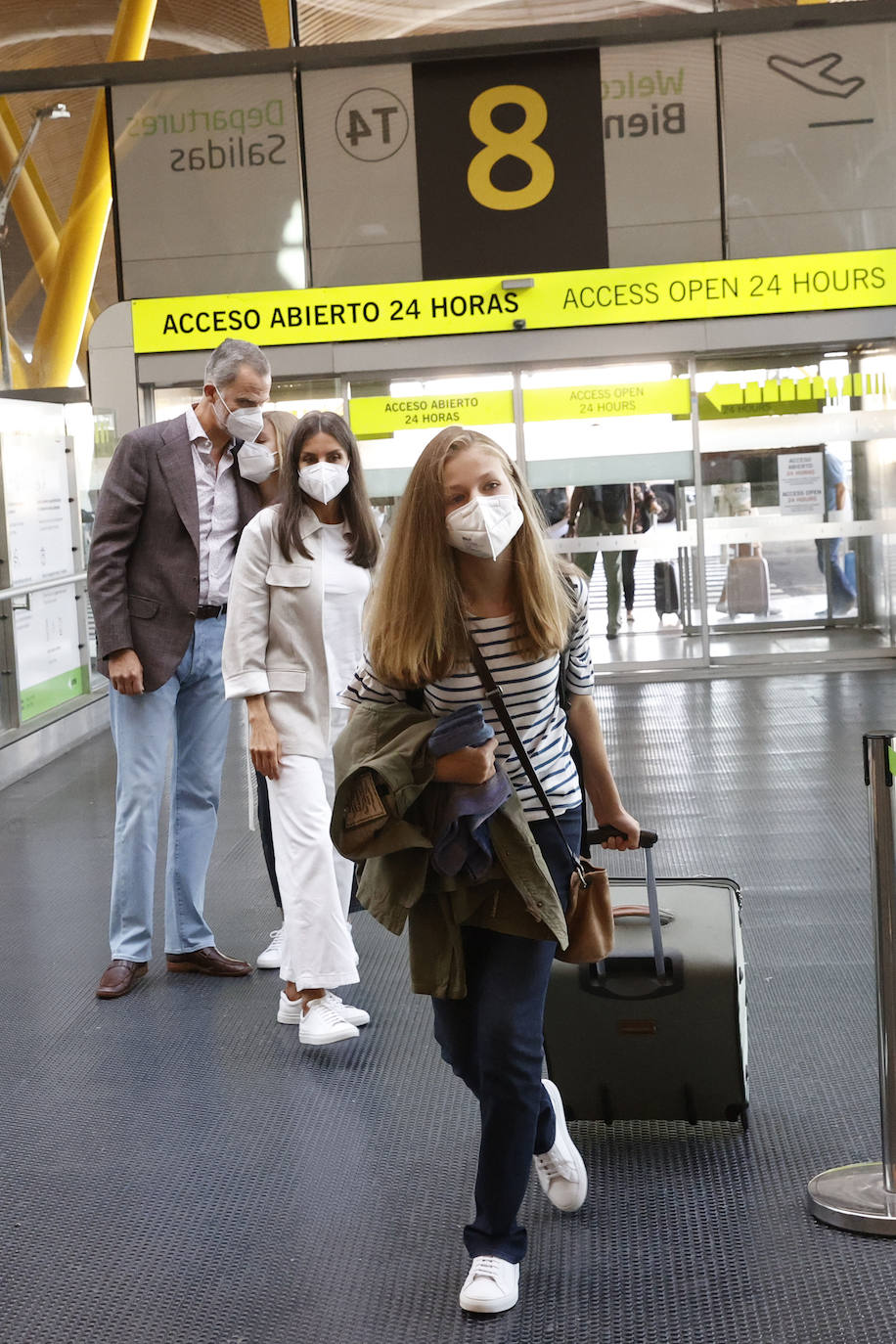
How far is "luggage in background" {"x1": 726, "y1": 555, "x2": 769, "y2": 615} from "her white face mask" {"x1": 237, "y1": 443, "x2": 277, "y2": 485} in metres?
8.31

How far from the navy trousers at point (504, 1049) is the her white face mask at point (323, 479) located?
1605 mm

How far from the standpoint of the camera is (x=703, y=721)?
31.9 ft

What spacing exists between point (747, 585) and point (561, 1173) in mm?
9908

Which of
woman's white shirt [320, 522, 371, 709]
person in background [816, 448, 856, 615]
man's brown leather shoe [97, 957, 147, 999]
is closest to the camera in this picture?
woman's white shirt [320, 522, 371, 709]

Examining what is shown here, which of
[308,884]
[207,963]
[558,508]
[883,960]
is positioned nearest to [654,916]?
[883,960]

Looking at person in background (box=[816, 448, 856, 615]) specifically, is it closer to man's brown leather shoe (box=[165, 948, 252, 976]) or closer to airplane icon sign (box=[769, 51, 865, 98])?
airplane icon sign (box=[769, 51, 865, 98])

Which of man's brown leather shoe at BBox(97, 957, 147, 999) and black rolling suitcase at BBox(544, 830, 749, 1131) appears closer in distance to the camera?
black rolling suitcase at BBox(544, 830, 749, 1131)

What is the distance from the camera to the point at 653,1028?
317 cm

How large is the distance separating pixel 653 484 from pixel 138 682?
828 centimetres

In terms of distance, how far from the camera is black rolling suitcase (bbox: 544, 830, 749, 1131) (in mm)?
3152

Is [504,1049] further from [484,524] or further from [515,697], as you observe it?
[484,524]

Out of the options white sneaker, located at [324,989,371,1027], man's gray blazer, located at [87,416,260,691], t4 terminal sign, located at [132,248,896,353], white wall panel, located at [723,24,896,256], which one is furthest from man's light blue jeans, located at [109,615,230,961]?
white wall panel, located at [723,24,896,256]

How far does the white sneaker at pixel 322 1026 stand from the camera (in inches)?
161

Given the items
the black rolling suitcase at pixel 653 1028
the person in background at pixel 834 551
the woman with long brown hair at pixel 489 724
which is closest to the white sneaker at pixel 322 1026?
the black rolling suitcase at pixel 653 1028
